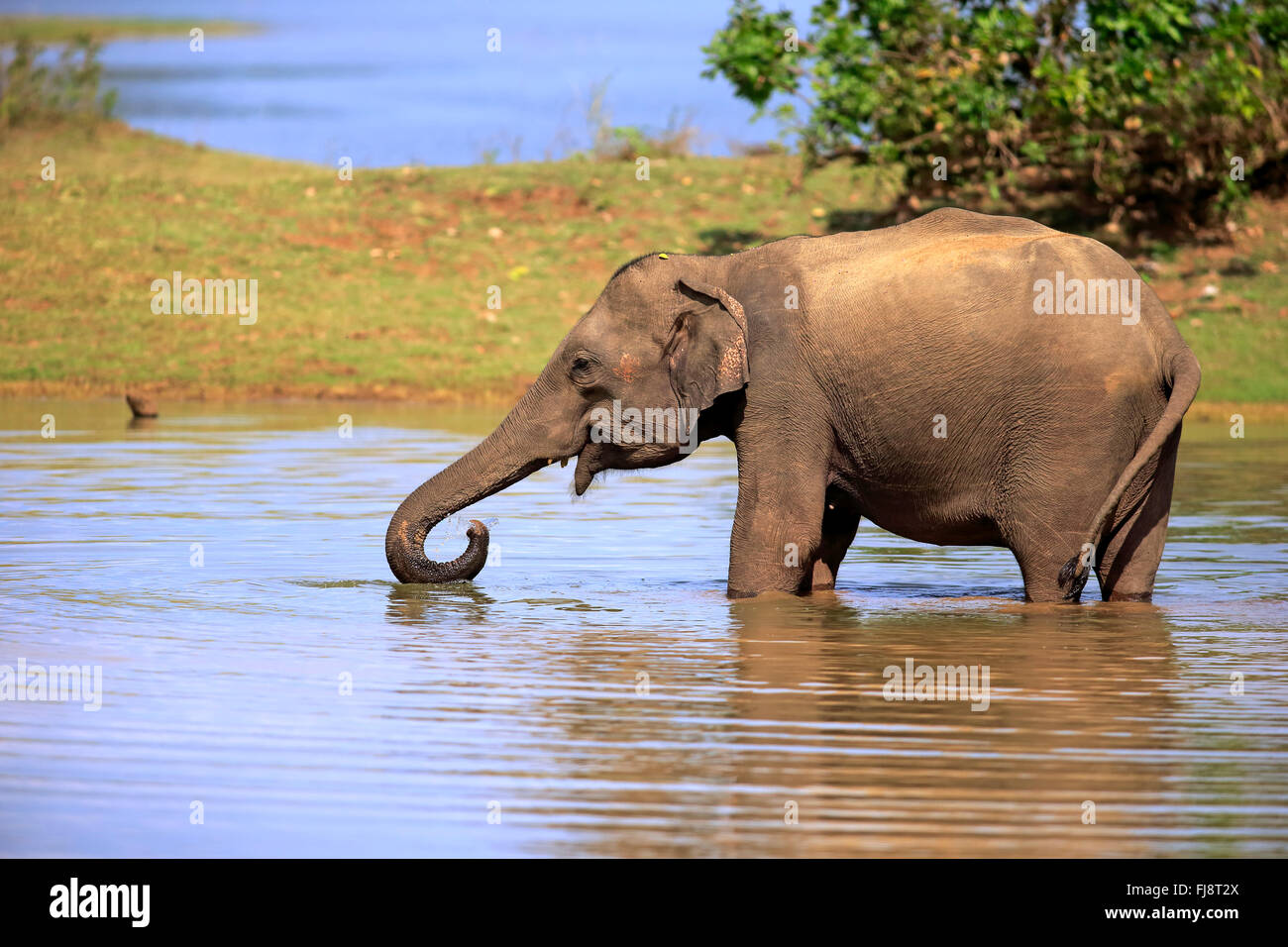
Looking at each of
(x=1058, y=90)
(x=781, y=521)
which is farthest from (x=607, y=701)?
(x=1058, y=90)

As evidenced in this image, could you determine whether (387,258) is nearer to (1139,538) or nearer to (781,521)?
(781,521)

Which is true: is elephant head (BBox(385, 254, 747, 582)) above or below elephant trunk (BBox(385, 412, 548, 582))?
above

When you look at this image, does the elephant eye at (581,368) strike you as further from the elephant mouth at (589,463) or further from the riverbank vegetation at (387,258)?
the riverbank vegetation at (387,258)

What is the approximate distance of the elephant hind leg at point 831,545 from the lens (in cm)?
1030

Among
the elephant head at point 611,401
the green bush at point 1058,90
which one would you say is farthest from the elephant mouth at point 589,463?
the green bush at point 1058,90

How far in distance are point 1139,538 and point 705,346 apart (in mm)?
2326

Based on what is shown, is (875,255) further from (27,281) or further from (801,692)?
(27,281)

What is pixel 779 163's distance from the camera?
37.1 m

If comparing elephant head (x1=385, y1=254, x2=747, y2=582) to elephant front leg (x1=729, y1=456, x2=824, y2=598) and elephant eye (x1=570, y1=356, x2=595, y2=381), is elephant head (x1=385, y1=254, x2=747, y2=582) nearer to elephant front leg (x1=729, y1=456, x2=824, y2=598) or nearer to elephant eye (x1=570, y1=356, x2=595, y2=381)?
elephant eye (x1=570, y1=356, x2=595, y2=381)

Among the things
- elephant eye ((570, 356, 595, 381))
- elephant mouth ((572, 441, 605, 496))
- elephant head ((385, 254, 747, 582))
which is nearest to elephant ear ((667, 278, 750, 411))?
elephant head ((385, 254, 747, 582))

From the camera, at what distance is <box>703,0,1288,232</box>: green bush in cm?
2733

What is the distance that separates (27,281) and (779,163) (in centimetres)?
1481

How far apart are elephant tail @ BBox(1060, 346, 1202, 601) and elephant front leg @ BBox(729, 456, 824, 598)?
1221mm

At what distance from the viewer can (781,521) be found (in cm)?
947
